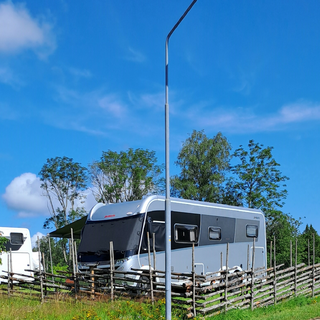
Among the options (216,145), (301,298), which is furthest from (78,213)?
(301,298)

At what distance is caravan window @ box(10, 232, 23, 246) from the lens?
2161 cm

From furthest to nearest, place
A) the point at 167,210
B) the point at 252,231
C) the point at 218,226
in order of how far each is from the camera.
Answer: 1. the point at 252,231
2. the point at 218,226
3. the point at 167,210

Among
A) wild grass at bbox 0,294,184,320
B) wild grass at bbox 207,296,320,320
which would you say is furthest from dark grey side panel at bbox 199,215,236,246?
wild grass at bbox 0,294,184,320

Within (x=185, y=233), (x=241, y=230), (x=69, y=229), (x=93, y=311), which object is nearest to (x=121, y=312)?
(x=93, y=311)

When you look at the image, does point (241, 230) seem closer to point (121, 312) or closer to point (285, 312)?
point (285, 312)

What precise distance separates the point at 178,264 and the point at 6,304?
18.9 ft

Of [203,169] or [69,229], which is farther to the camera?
[203,169]

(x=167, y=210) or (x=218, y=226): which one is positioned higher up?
(x=167, y=210)

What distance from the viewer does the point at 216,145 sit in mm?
41375

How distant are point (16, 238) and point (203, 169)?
22.0m

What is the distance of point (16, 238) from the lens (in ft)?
71.4

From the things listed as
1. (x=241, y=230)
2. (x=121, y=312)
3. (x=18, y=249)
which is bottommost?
(x=121, y=312)

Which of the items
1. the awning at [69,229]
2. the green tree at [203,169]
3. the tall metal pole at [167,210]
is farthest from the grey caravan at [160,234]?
the green tree at [203,169]

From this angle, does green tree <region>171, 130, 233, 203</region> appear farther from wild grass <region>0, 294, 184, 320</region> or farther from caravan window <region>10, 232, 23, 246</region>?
wild grass <region>0, 294, 184, 320</region>
